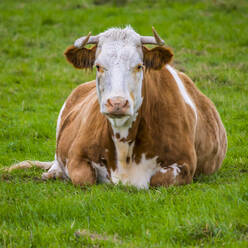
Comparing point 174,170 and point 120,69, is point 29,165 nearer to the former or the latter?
point 174,170

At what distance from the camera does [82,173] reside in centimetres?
632

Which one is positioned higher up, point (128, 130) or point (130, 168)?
point (128, 130)

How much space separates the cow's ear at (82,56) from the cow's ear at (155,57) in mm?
616

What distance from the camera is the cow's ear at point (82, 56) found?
625 centimetres

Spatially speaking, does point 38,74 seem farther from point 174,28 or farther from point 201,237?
point 201,237

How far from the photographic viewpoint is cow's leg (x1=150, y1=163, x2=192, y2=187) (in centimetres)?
612

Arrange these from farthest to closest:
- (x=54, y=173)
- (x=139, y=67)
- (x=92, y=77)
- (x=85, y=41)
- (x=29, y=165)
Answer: (x=92, y=77) < (x=29, y=165) < (x=54, y=173) < (x=85, y=41) < (x=139, y=67)

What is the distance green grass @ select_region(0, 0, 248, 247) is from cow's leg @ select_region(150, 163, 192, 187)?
20cm

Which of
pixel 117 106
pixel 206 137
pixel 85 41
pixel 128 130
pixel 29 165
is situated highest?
pixel 85 41

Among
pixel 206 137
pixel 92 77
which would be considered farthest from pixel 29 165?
pixel 92 77

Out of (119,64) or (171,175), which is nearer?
(119,64)

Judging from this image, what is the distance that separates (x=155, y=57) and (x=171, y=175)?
133 cm

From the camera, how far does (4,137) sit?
30.9 ft

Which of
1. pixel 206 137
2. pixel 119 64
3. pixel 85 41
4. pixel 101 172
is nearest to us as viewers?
pixel 119 64
